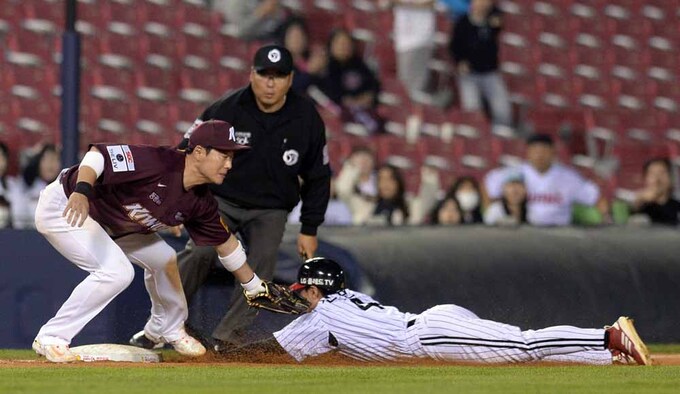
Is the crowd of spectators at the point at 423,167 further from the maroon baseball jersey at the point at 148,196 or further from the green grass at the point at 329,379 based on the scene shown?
the green grass at the point at 329,379

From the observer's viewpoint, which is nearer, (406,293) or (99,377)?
(99,377)

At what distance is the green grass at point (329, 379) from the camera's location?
6387mm

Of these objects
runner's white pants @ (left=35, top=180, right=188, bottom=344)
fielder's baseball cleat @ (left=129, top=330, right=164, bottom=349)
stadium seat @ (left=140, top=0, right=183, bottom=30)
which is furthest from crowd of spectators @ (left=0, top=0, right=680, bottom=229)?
runner's white pants @ (left=35, top=180, right=188, bottom=344)

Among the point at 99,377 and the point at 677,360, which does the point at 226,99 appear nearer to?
the point at 99,377

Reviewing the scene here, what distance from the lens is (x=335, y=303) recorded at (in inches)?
318

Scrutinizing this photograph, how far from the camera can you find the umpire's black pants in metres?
8.79

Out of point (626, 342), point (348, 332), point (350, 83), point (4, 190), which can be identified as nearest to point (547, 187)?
point (350, 83)

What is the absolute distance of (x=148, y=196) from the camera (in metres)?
7.80

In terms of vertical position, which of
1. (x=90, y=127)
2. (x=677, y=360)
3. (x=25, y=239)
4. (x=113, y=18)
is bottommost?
(x=677, y=360)

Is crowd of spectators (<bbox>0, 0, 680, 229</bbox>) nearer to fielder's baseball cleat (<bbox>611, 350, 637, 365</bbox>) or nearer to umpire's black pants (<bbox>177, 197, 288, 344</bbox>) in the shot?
umpire's black pants (<bbox>177, 197, 288, 344</bbox>)

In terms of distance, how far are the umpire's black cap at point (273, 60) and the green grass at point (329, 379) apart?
1.93m

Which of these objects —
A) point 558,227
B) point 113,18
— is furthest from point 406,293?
point 113,18

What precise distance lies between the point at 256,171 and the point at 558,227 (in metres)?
3.19

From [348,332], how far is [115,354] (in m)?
1.43
